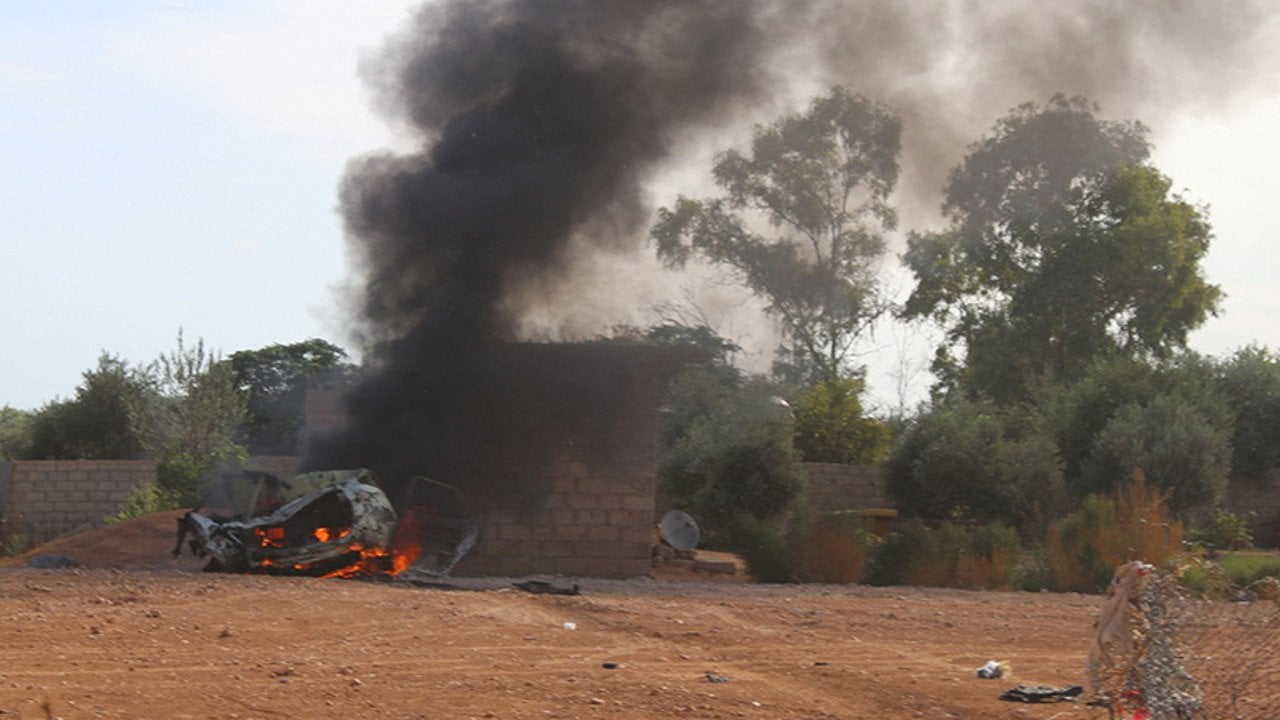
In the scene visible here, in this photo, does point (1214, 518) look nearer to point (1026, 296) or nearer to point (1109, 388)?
point (1109, 388)

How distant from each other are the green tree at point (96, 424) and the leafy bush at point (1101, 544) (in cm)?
2158

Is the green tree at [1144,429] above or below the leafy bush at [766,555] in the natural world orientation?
above

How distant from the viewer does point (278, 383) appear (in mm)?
46500

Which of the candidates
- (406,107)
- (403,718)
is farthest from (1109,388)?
(403,718)

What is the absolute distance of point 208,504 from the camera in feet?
70.5

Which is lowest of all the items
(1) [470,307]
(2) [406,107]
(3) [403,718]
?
(3) [403,718]

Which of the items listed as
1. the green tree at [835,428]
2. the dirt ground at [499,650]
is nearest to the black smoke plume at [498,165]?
the dirt ground at [499,650]

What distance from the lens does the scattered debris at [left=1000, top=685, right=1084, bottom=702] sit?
34.7 ft

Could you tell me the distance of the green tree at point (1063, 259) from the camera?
36.1m

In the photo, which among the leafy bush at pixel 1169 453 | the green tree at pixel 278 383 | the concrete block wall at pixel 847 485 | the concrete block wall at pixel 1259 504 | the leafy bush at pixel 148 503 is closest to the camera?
the leafy bush at pixel 148 503

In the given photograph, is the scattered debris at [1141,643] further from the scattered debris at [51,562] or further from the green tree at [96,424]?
the green tree at [96,424]

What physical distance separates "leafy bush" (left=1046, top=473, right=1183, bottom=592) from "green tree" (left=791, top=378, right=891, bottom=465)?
14.9 meters

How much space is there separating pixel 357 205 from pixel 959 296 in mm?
20975

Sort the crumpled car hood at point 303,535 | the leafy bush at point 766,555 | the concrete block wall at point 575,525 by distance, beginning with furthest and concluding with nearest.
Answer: the concrete block wall at point 575,525
the leafy bush at point 766,555
the crumpled car hood at point 303,535
